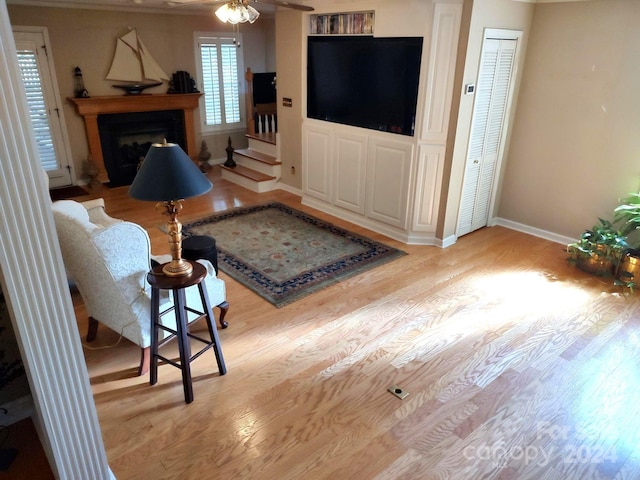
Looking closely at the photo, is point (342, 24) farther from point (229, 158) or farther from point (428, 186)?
point (229, 158)

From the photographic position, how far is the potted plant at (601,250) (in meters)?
3.86

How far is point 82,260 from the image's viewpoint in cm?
233

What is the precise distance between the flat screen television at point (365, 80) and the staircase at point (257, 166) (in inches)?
51.2

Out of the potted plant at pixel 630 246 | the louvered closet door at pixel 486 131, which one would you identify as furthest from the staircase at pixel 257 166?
the potted plant at pixel 630 246

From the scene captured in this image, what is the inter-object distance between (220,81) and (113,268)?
18.1ft

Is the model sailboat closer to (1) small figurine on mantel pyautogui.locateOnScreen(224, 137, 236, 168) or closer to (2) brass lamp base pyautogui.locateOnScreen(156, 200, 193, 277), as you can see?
(1) small figurine on mantel pyautogui.locateOnScreen(224, 137, 236, 168)

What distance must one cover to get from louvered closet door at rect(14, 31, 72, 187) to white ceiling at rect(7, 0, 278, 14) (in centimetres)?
40

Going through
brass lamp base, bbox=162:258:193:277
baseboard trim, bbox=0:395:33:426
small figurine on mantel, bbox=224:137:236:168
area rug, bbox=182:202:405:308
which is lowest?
area rug, bbox=182:202:405:308

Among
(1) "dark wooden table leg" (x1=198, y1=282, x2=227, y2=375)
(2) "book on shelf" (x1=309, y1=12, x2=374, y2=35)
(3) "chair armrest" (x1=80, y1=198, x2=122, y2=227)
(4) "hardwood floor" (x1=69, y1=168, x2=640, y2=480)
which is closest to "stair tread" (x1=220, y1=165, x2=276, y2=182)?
(2) "book on shelf" (x1=309, y1=12, x2=374, y2=35)

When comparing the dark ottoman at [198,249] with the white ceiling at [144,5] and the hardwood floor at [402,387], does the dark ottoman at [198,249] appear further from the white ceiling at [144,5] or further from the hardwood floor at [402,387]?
the white ceiling at [144,5]

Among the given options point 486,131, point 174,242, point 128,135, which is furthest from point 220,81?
point 174,242

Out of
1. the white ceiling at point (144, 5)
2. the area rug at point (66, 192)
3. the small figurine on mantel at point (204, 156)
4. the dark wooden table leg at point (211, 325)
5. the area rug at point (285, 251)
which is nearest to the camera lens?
the dark wooden table leg at point (211, 325)

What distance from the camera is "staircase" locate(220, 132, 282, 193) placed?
6.18 meters

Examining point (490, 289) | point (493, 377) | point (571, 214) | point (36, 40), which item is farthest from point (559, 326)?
point (36, 40)
